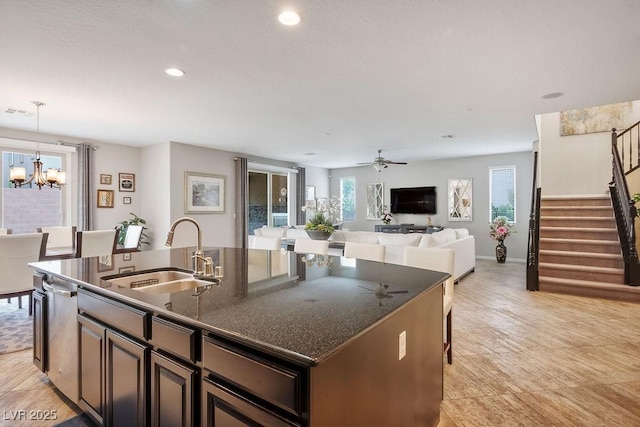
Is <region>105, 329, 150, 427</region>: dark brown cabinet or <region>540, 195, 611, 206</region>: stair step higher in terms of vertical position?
<region>540, 195, 611, 206</region>: stair step

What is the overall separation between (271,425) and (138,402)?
869 mm

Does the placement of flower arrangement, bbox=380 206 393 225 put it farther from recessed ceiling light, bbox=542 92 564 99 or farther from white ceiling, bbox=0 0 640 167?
recessed ceiling light, bbox=542 92 564 99

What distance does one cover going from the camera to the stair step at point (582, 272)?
4800 millimetres

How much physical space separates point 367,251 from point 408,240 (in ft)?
6.05

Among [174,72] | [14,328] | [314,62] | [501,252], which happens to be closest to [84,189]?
[14,328]

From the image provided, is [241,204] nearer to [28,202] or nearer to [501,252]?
[28,202]

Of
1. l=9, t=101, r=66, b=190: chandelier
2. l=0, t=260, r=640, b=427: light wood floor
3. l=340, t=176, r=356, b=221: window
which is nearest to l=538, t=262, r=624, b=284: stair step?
l=0, t=260, r=640, b=427: light wood floor

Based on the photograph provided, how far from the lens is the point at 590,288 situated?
4.82m

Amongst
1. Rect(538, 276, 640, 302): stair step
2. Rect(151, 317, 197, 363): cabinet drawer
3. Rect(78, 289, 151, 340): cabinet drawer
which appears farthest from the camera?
Rect(538, 276, 640, 302): stair step

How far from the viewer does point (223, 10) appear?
2.24 metres

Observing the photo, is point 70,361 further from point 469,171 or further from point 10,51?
point 469,171

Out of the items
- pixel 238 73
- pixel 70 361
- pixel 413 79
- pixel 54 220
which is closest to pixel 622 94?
pixel 413 79

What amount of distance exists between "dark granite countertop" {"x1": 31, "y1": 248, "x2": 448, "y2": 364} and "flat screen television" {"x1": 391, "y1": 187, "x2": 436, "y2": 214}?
24.2 ft

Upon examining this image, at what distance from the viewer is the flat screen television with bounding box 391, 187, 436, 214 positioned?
9273 millimetres
